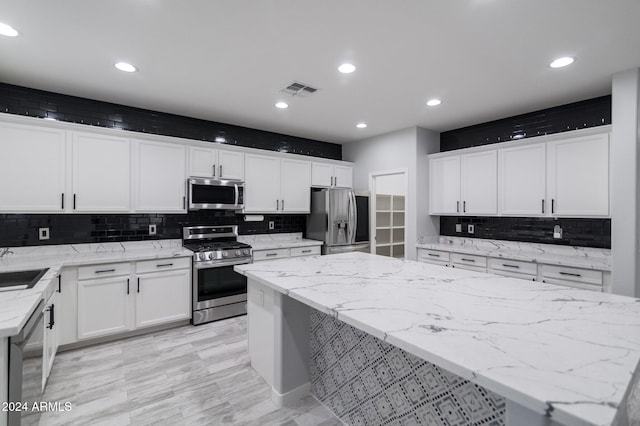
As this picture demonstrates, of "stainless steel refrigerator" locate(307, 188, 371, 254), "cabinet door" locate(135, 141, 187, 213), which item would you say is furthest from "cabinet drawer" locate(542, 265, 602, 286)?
"cabinet door" locate(135, 141, 187, 213)

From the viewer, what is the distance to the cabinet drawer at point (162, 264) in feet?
10.3

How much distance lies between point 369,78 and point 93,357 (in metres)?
3.60

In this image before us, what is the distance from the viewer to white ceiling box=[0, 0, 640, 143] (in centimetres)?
186

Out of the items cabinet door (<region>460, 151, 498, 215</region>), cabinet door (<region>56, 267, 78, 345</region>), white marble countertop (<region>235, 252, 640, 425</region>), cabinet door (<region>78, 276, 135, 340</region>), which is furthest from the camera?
cabinet door (<region>460, 151, 498, 215</region>)

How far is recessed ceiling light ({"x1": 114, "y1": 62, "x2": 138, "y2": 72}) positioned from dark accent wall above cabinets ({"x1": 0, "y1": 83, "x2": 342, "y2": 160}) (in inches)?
42.6

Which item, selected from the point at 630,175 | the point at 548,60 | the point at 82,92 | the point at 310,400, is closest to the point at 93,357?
the point at 310,400

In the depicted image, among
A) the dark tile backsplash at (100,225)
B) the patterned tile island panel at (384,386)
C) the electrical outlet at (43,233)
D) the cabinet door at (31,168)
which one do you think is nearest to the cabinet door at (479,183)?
the patterned tile island panel at (384,386)

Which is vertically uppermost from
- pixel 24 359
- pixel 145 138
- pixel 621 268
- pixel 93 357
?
pixel 145 138

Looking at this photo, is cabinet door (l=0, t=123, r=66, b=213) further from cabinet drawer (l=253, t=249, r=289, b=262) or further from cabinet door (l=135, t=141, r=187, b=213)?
cabinet drawer (l=253, t=249, r=289, b=262)

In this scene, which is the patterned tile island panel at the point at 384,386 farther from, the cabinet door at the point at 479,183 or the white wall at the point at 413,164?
the cabinet door at the point at 479,183

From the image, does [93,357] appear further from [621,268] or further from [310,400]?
[621,268]

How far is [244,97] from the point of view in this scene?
10.8 ft

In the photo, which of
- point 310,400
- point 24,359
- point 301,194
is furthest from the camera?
point 301,194

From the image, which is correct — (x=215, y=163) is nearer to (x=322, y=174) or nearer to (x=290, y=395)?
(x=322, y=174)
